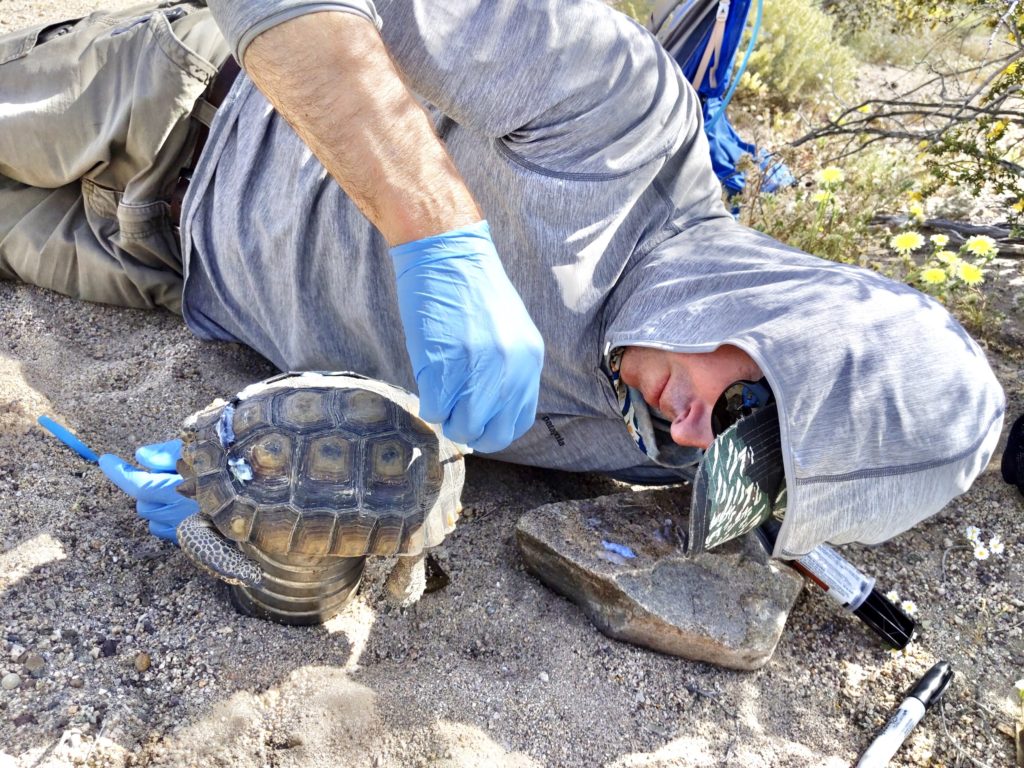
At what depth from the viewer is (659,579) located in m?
1.96

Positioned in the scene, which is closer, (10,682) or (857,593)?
(10,682)

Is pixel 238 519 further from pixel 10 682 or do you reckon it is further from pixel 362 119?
pixel 362 119

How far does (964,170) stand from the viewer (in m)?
2.93

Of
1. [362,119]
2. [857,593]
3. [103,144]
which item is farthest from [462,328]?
[103,144]

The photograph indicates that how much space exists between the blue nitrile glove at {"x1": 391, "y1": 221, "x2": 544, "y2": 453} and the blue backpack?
5.22ft

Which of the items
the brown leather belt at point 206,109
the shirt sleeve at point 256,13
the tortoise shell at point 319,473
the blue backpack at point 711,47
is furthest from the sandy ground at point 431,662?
the blue backpack at point 711,47

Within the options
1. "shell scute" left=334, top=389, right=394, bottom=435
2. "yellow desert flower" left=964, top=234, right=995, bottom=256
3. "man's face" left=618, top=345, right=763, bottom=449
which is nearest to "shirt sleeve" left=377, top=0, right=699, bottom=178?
"man's face" left=618, top=345, right=763, bottom=449

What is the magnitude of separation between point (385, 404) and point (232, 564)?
436 mm

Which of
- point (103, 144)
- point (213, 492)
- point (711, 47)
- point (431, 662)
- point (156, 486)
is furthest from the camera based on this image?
point (711, 47)

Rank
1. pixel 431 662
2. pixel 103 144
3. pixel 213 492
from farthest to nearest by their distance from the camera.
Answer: pixel 103 144 → pixel 431 662 → pixel 213 492

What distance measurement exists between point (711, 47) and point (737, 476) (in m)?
1.79

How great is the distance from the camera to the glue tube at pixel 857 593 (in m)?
2.01

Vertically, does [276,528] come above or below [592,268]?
below

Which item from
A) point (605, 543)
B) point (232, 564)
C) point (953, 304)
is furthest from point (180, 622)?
point (953, 304)
